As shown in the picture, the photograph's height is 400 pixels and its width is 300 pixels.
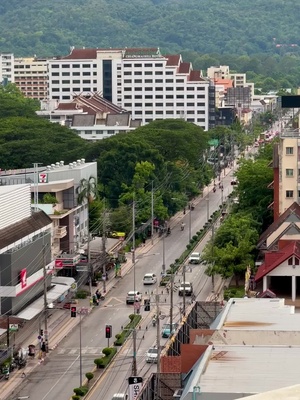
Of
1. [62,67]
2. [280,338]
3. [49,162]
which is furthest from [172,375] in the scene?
[62,67]

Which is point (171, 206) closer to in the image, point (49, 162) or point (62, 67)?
point (49, 162)

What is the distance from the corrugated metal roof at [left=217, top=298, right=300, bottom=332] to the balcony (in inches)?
1230

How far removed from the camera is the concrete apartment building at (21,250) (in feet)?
185

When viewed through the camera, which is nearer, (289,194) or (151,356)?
(151,356)

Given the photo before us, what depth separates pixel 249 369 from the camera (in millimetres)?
26484

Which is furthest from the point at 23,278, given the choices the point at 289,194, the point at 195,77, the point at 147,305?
the point at 195,77

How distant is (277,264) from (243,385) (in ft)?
118

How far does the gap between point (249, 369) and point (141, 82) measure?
5585 inches

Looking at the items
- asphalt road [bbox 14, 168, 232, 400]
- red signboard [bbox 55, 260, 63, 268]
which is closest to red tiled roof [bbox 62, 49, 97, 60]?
asphalt road [bbox 14, 168, 232, 400]

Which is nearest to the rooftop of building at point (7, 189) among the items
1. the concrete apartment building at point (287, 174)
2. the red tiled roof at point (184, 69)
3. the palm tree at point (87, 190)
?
the palm tree at point (87, 190)

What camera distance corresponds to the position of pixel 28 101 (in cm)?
17438

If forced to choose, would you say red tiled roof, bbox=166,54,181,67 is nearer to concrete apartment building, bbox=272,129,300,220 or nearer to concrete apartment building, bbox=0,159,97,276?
concrete apartment building, bbox=0,159,97,276

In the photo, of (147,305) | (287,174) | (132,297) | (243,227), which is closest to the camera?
(147,305)

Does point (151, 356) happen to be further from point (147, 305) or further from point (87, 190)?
point (87, 190)
